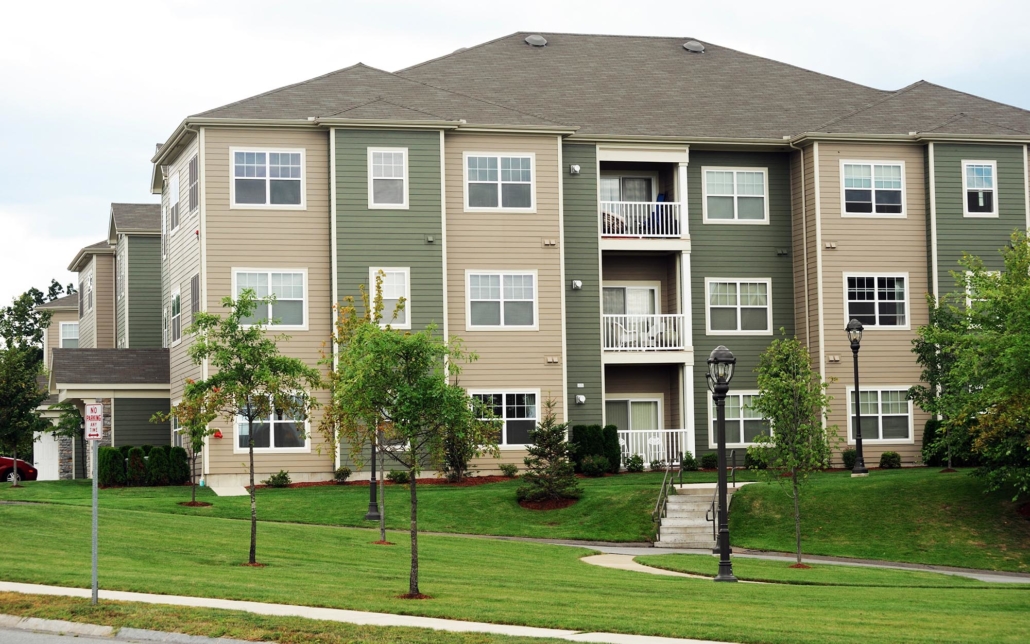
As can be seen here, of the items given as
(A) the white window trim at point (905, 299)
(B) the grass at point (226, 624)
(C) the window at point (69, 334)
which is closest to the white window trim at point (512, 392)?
(A) the white window trim at point (905, 299)

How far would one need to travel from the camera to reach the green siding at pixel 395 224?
34500mm

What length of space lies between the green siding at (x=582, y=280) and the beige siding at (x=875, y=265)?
690 centimetres

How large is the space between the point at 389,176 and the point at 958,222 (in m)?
17.2

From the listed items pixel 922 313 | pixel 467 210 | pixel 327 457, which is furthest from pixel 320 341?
pixel 922 313

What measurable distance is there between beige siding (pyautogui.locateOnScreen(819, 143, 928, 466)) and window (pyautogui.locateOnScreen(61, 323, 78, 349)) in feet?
125

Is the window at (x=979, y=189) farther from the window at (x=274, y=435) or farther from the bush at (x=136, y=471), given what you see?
the bush at (x=136, y=471)

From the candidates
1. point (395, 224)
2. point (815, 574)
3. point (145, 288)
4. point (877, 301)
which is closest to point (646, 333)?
point (877, 301)

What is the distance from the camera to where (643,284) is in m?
39.2

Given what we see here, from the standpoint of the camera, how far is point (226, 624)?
13.8 meters

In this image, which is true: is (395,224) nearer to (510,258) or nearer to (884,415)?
(510,258)

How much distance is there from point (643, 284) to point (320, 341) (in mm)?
10573

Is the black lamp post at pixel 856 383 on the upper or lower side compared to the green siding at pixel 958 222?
lower

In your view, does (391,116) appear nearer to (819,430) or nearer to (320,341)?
(320,341)

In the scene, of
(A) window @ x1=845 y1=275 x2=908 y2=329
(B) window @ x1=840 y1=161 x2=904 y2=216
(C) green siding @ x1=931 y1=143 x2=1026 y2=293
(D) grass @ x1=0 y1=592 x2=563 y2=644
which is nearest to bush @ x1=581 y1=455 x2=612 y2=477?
(A) window @ x1=845 y1=275 x2=908 y2=329
